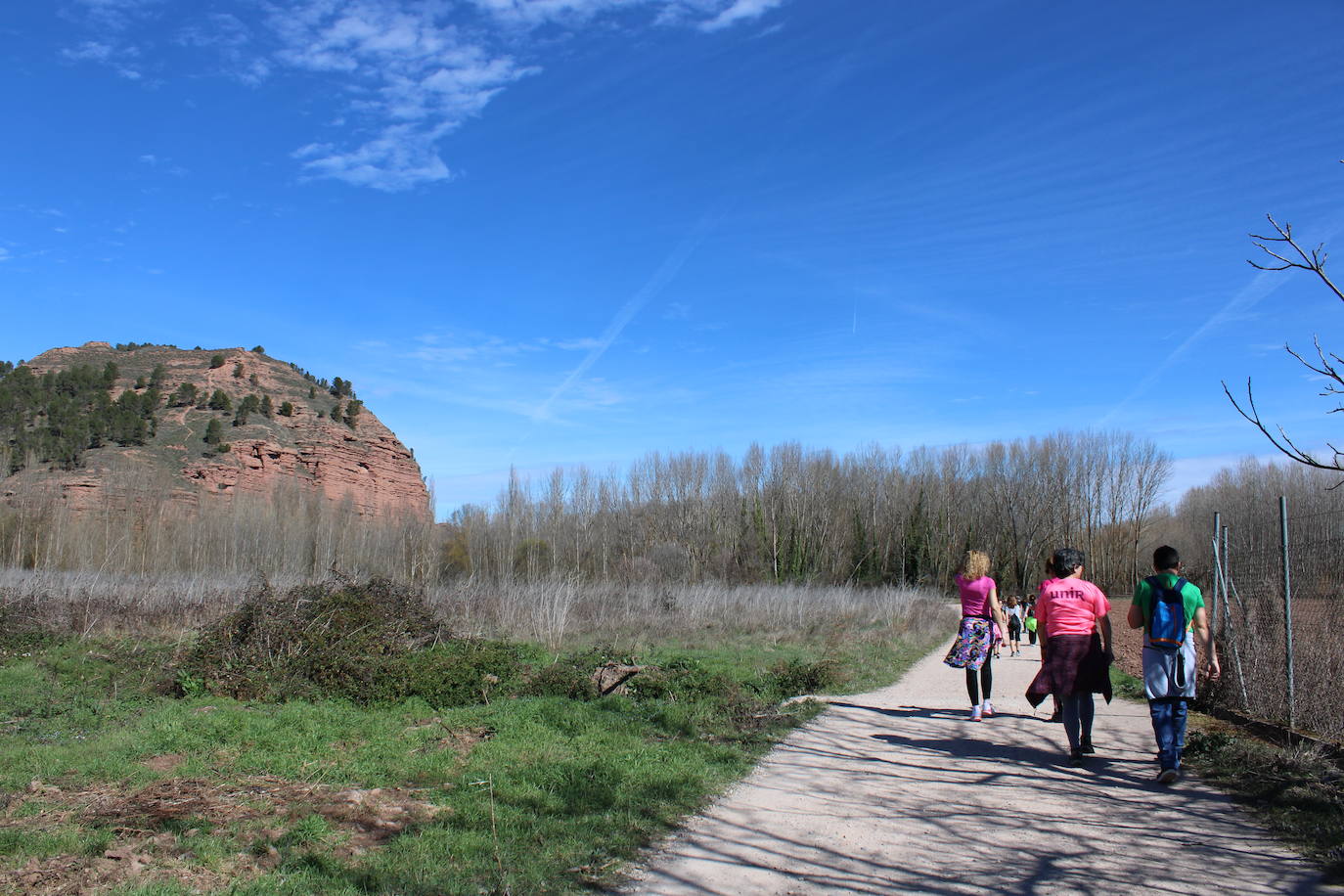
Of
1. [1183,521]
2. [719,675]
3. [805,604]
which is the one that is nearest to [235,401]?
[805,604]

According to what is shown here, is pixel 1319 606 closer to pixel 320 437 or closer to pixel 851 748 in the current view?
pixel 851 748

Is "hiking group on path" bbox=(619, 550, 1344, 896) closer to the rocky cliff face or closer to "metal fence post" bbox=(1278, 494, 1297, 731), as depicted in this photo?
"metal fence post" bbox=(1278, 494, 1297, 731)

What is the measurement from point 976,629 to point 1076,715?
7.14ft

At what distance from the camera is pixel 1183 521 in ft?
222

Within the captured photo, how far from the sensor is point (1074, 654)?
7.47 metres

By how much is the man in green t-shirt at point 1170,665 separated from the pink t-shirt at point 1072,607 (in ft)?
1.37

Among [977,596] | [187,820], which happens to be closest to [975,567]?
[977,596]

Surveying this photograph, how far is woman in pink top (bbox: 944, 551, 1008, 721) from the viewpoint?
9547 millimetres

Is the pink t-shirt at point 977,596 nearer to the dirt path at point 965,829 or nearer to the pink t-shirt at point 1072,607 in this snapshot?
the dirt path at point 965,829

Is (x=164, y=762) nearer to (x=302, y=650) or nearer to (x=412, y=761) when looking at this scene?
(x=412, y=761)

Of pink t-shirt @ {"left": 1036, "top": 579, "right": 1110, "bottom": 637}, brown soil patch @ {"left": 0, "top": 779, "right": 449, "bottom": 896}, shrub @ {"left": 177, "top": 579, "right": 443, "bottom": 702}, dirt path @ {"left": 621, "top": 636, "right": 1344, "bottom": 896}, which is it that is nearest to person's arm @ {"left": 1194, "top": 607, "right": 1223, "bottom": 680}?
pink t-shirt @ {"left": 1036, "top": 579, "right": 1110, "bottom": 637}

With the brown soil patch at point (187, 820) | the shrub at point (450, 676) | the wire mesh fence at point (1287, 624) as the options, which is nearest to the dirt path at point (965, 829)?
the wire mesh fence at point (1287, 624)

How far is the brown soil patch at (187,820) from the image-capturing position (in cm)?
457

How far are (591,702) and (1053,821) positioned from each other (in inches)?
241
